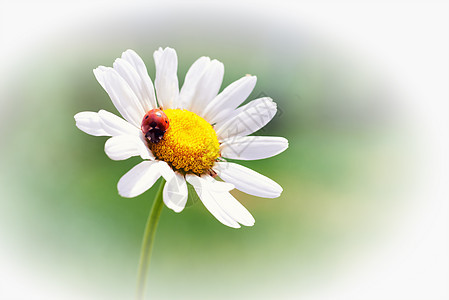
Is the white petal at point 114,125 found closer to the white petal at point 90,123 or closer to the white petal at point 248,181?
the white petal at point 90,123

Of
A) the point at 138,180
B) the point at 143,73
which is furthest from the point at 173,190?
the point at 143,73

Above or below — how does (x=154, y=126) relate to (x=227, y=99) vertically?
below

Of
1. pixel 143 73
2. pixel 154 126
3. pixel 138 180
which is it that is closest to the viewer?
pixel 138 180

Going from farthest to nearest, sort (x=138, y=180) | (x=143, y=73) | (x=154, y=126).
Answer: (x=143, y=73) < (x=154, y=126) < (x=138, y=180)

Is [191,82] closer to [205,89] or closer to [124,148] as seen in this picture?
[205,89]

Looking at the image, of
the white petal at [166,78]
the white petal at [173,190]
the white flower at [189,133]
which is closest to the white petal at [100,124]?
the white flower at [189,133]

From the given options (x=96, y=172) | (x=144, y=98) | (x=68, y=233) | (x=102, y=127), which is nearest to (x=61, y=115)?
(x=96, y=172)

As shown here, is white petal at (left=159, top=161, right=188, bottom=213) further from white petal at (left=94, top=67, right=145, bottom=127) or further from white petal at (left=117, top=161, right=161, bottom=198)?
white petal at (left=94, top=67, right=145, bottom=127)

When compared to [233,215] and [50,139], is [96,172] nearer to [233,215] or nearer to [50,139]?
[50,139]
